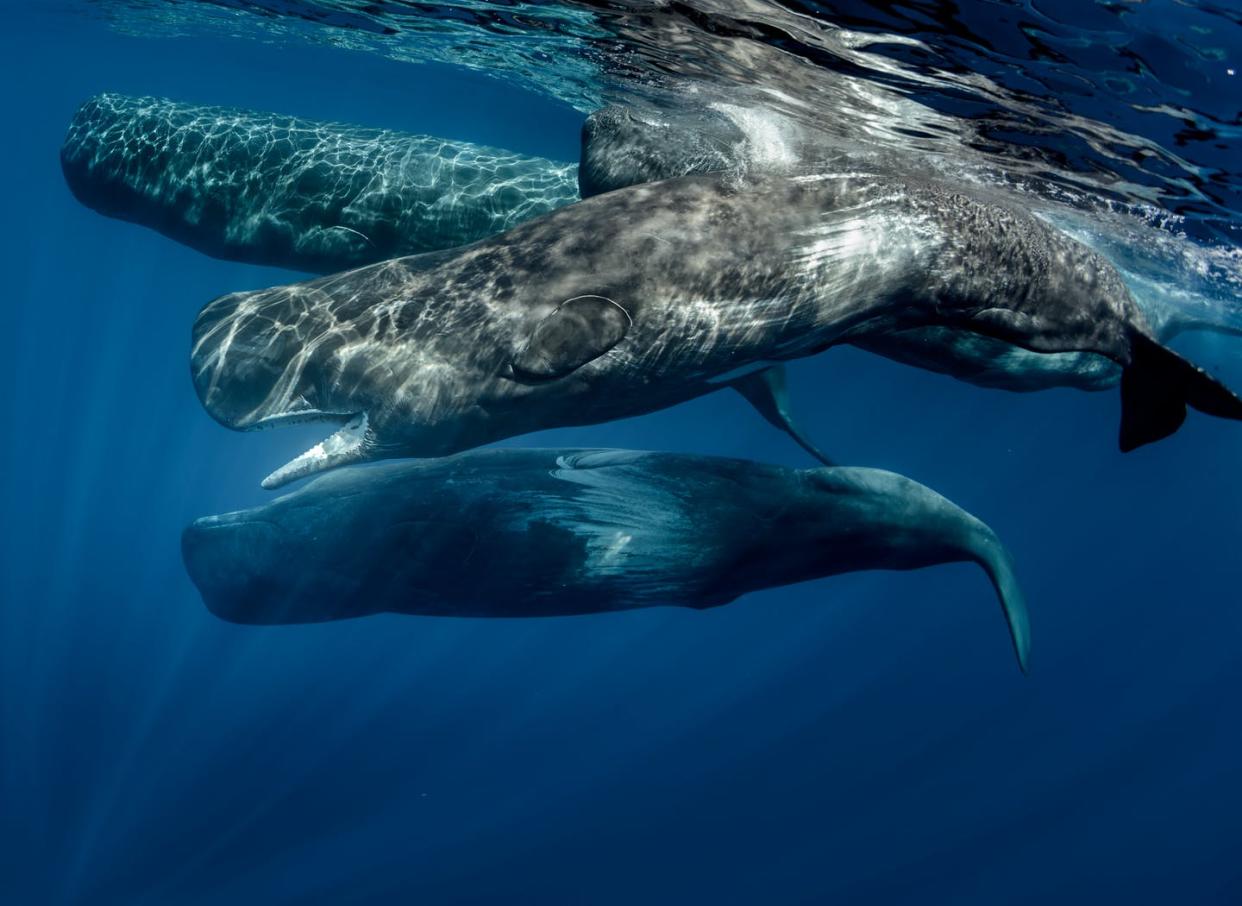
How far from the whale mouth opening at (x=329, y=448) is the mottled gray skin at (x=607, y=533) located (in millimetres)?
2311

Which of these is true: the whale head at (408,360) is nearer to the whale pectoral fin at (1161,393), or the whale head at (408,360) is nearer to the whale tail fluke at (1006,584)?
the whale pectoral fin at (1161,393)

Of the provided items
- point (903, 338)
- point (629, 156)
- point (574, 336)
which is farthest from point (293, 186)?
point (903, 338)

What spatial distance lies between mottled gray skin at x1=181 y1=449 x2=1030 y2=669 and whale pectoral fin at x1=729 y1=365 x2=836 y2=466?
1.44 meters

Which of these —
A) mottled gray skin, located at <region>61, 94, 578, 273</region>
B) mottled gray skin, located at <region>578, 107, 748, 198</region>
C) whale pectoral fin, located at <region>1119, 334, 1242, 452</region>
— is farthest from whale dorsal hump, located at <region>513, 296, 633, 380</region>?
mottled gray skin, located at <region>61, 94, 578, 273</region>

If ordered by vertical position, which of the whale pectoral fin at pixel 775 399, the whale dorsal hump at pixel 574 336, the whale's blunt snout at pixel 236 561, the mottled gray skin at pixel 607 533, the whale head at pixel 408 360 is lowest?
the whale's blunt snout at pixel 236 561

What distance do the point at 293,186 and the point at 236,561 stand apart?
537cm

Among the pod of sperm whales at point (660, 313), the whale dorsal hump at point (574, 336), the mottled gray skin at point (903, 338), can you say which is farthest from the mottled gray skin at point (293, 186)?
the whale dorsal hump at point (574, 336)

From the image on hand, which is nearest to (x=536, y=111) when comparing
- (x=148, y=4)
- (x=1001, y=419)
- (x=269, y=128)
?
(x=148, y=4)

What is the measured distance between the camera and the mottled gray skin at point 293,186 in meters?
10.8

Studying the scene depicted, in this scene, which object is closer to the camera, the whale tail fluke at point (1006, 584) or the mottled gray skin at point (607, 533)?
the mottled gray skin at point (607, 533)

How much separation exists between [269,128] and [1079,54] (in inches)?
440

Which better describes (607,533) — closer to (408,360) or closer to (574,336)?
(408,360)

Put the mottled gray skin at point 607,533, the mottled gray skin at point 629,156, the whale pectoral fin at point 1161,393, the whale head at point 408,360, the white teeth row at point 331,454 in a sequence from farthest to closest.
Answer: the mottled gray skin at point 607,533 < the mottled gray skin at point 629,156 < the whale pectoral fin at point 1161,393 < the white teeth row at point 331,454 < the whale head at point 408,360

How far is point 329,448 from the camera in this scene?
6230 millimetres
